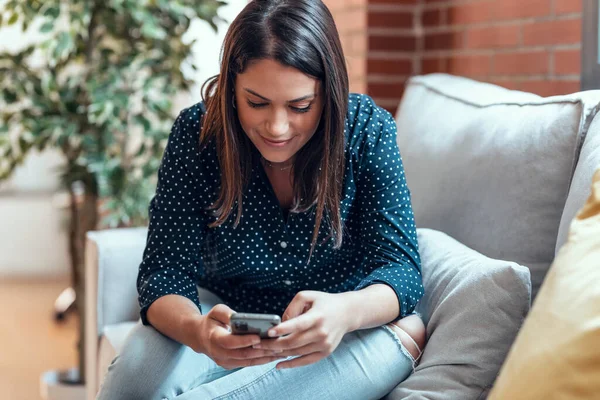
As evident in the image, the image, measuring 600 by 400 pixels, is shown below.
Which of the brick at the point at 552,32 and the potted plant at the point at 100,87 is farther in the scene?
the potted plant at the point at 100,87

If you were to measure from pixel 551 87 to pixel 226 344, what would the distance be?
45.5 inches

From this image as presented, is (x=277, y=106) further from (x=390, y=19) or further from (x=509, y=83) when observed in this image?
(x=390, y=19)

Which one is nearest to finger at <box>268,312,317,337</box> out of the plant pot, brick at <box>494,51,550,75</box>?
brick at <box>494,51,550,75</box>

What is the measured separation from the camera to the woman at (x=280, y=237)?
1102mm

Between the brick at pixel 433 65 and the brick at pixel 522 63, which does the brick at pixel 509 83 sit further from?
the brick at pixel 433 65

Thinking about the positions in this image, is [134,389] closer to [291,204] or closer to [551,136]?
[291,204]

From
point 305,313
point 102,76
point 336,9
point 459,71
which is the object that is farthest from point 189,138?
point 336,9

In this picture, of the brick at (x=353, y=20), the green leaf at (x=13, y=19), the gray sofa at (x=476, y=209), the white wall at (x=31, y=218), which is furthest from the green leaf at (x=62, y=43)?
the white wall at (x=31, y=218)

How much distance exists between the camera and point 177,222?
1.30m

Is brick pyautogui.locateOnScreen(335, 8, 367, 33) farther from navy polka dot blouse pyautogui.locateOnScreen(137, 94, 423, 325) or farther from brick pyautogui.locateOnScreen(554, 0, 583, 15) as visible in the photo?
navy polka dot blouse pyautogui.locateOnScreen(137, 94, 423, 325)

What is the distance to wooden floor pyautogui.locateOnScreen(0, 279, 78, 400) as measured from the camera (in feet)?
8.20

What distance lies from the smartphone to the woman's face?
0.99 ft

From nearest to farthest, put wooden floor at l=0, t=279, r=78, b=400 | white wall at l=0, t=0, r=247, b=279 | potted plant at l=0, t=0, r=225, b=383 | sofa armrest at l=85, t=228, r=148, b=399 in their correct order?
sofa armrest at l=85, t=228, r=148, b=399 → potted plant at l=0, t=0, r=225, b=383 → wooden floor at l=0, t=279, r=78, b=400 → white wall at l=0, t=0, r=247, b=279

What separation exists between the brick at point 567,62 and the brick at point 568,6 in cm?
9
